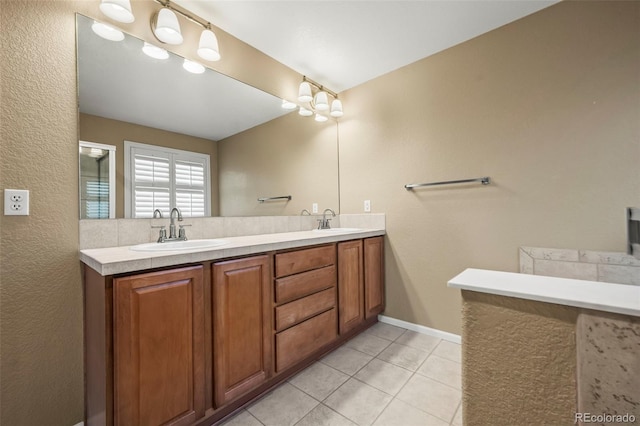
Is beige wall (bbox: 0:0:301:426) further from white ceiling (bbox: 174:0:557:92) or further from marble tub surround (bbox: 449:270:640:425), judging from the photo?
marble tub surround (bbox: 449:270:640:425)

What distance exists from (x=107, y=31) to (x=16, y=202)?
38.1 inches

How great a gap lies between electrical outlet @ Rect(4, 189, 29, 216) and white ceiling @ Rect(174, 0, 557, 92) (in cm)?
137

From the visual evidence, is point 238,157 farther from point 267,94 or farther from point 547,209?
point 547,209

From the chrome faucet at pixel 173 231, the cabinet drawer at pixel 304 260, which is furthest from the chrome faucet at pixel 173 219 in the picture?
the cabinet drawer at pixel 304 260

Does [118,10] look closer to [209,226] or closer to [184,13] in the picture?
[184,13]

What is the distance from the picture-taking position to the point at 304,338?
1.65 meters

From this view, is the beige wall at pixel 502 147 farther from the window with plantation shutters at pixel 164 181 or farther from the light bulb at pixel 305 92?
the window with plantation shutters at pixel 164 181

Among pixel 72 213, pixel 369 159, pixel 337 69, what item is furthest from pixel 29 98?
pixel 369 159

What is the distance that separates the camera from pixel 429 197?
218cm

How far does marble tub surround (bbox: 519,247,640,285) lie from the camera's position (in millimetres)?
1441

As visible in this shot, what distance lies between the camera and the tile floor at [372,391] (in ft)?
4.31

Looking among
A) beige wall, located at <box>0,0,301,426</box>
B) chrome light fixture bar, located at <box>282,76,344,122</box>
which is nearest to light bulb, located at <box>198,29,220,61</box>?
beige wall, located at <box>0,0,301,426</box>

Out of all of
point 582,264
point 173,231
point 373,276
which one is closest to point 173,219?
point 173,231

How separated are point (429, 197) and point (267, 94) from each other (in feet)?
5.30
